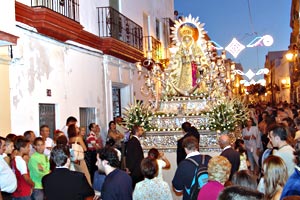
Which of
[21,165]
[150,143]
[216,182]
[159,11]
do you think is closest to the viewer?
[216,182]

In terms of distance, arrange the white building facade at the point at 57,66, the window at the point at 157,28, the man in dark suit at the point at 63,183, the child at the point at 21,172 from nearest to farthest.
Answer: the man in dark suit at the point at 63,183 < the child at the point at 21,172 < the white building facade at the point at 57,66 < the window at the point at 157,28

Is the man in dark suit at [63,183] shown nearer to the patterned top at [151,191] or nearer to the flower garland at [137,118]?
the patterned top at [151,191]

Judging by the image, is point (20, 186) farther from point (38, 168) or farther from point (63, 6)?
point (63, 6)

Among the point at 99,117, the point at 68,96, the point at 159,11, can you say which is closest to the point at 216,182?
the point at 68,96

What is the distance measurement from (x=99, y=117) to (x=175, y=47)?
3524 millimetres

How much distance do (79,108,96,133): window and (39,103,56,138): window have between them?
7.45 feet

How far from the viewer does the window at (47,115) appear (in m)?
12.4

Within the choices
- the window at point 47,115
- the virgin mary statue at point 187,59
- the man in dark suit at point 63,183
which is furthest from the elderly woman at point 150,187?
the virgin mary statue at point 187,59

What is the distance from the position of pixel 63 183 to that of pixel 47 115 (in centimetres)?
766

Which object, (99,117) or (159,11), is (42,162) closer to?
(99,117)

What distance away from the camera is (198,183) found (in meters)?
6.03

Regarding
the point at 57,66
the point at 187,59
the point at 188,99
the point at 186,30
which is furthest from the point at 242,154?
the point at 186,30

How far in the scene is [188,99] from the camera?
49.6 ft

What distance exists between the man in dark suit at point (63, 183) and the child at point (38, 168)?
2.61m
